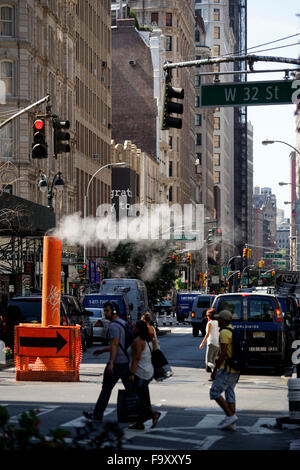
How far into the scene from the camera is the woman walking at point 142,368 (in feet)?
50.7

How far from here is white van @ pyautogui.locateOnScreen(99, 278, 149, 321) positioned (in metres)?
44.3

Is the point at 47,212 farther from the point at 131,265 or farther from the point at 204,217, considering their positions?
the point at 204,217

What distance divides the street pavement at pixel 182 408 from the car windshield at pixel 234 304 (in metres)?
1.61

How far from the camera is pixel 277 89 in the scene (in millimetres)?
20719

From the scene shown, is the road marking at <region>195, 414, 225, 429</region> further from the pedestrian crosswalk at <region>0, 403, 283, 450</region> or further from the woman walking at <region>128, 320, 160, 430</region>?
the woman walking at <region>128, 320, 160, 430</region>

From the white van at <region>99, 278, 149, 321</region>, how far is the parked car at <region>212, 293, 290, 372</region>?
53.5 feet

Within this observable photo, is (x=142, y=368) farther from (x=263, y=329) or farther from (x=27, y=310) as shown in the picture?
(x=27, y=310)

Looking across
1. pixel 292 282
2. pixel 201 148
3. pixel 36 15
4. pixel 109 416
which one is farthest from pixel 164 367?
pixel 201 148

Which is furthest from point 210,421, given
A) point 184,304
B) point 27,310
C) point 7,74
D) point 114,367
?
point 184,304

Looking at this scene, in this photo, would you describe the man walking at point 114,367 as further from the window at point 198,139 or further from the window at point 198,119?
the window at point 198,139

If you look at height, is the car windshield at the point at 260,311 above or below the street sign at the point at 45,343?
above

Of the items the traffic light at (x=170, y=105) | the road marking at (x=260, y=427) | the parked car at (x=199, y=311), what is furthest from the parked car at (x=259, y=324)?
the parked car at (x=199, y=311)

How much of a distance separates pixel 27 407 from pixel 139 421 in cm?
310

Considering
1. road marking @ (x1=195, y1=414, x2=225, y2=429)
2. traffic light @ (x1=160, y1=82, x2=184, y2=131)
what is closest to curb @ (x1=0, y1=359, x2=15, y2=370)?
traffic light @ (x1=160, y1=82, x2=184, y2=131)
